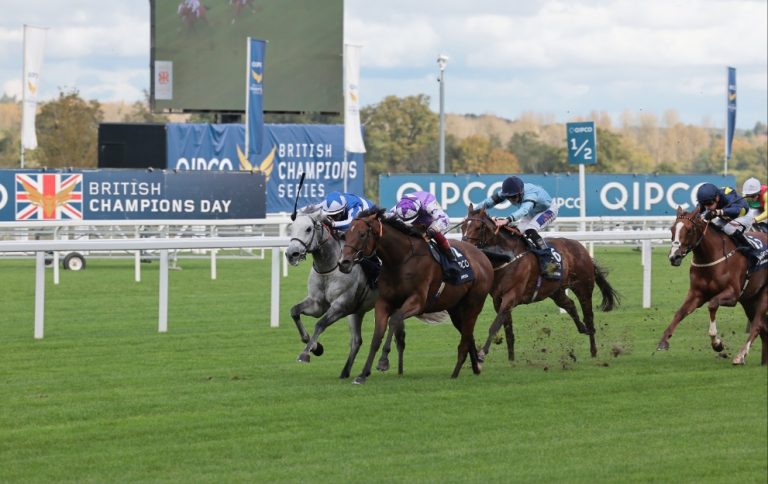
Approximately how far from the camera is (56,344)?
36.8ft

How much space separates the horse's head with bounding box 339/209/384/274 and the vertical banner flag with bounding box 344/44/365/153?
71.9 feet

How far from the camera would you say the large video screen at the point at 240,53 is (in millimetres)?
31406

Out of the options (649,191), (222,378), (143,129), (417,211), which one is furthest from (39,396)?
(143,129)

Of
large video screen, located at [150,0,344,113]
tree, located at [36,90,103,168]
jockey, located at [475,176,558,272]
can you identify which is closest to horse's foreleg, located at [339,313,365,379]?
jockey, located at [475,176,558,272]

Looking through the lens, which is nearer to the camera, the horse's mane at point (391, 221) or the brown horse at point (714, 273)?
the horse's mane at point (391, 221)

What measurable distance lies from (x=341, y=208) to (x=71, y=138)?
1178 inches

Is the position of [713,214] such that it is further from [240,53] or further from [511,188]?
[240,53]

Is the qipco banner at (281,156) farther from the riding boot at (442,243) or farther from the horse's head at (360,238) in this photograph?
the horse's head at (360,238)

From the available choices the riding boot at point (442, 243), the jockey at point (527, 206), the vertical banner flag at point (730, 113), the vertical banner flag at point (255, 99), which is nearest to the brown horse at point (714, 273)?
the jockey at point (527, 206)

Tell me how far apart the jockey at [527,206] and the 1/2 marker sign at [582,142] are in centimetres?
638

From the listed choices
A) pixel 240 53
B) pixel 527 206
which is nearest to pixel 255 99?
pixel 240 53

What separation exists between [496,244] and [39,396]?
3759mm

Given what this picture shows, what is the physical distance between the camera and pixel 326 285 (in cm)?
944

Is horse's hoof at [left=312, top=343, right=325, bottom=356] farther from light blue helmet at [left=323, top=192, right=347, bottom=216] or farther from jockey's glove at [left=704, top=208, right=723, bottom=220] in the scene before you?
jockey's glove at [left=704, top=208, right=723, bottom=220]
